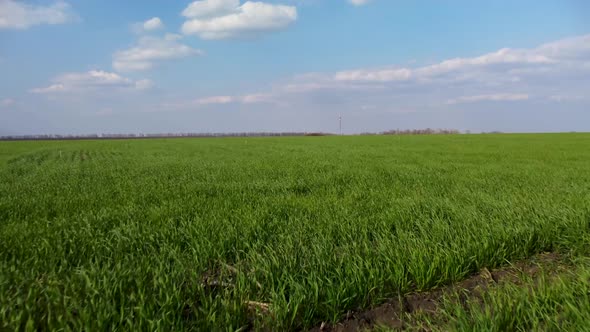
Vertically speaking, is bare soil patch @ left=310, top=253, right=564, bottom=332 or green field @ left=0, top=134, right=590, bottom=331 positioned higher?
green field @ left=0, top=134, right=590, bottom=331

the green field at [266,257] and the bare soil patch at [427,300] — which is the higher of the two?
the green field at [266,257]

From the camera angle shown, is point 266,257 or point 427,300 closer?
point 427,300

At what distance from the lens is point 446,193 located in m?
6.70

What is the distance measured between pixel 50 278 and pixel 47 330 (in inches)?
27.6

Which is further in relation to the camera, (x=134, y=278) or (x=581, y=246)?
(x=581, y=246)

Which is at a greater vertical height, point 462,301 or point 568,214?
point 568,214

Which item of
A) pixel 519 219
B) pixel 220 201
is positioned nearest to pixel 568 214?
pixel 519 219

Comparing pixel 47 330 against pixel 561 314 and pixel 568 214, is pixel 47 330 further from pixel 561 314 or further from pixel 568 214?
pixel 568 214

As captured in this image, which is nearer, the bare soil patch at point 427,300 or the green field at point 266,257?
the green field at point 266,257

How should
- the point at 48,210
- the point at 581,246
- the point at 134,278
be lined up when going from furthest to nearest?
the point at 48,210, the point at 581,246, the point at 134,278

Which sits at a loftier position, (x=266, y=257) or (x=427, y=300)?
(x=266, y=257)

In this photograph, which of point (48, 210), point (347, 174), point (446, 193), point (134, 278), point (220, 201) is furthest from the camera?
point (347, 174)

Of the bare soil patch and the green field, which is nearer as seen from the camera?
the green field

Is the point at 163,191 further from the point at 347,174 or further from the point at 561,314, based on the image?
the point at 561,314
